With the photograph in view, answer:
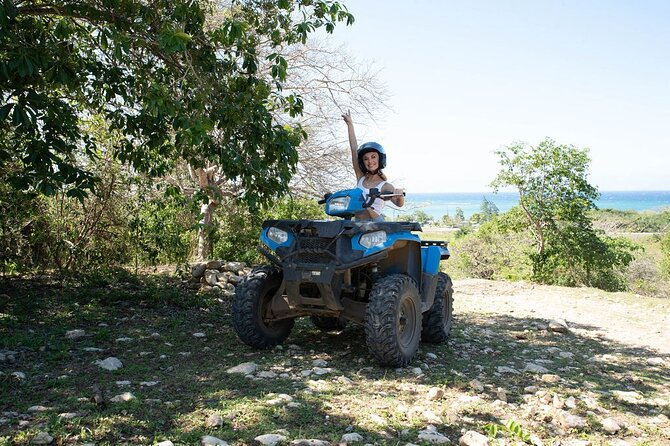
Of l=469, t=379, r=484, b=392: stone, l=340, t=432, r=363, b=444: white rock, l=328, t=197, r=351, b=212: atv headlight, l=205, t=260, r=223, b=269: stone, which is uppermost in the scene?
l=328, t=197, r=351, b=212: atv headlight

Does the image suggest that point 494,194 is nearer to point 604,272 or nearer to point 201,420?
point 604,272

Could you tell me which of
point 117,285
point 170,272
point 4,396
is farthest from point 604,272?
point 4,396

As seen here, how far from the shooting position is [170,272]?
9898 millimetres

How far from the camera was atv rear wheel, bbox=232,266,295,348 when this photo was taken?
520 centimetres

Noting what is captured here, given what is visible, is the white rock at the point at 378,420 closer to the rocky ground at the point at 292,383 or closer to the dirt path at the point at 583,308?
the rocky ground at the point at 292,383

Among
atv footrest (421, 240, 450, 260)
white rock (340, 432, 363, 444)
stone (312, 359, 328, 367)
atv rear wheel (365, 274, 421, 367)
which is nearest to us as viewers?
white rock (340, 432, 363, 444)

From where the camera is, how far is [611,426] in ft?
12.2

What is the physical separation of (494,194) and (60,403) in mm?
14277

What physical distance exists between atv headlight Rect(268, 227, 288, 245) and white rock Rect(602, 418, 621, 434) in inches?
116

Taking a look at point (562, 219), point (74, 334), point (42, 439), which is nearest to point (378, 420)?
point (42, 439)

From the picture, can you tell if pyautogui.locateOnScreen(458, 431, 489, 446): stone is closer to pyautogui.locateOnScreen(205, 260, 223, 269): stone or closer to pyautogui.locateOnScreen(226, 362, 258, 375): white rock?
pyautogui.locateOnScreen(226, 362, 258, 375): white rock

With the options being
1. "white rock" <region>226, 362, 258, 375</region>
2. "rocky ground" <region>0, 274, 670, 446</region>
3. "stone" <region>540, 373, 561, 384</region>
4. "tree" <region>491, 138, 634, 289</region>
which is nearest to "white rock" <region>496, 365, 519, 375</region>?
"rocky ground" <region>0, 274, 670, 446</region>

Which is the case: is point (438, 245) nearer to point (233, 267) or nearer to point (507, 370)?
point (507, 370)

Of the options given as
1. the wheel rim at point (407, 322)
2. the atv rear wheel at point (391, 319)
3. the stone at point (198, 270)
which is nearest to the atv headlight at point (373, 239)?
the atv rear wheel at point (391, 319)
